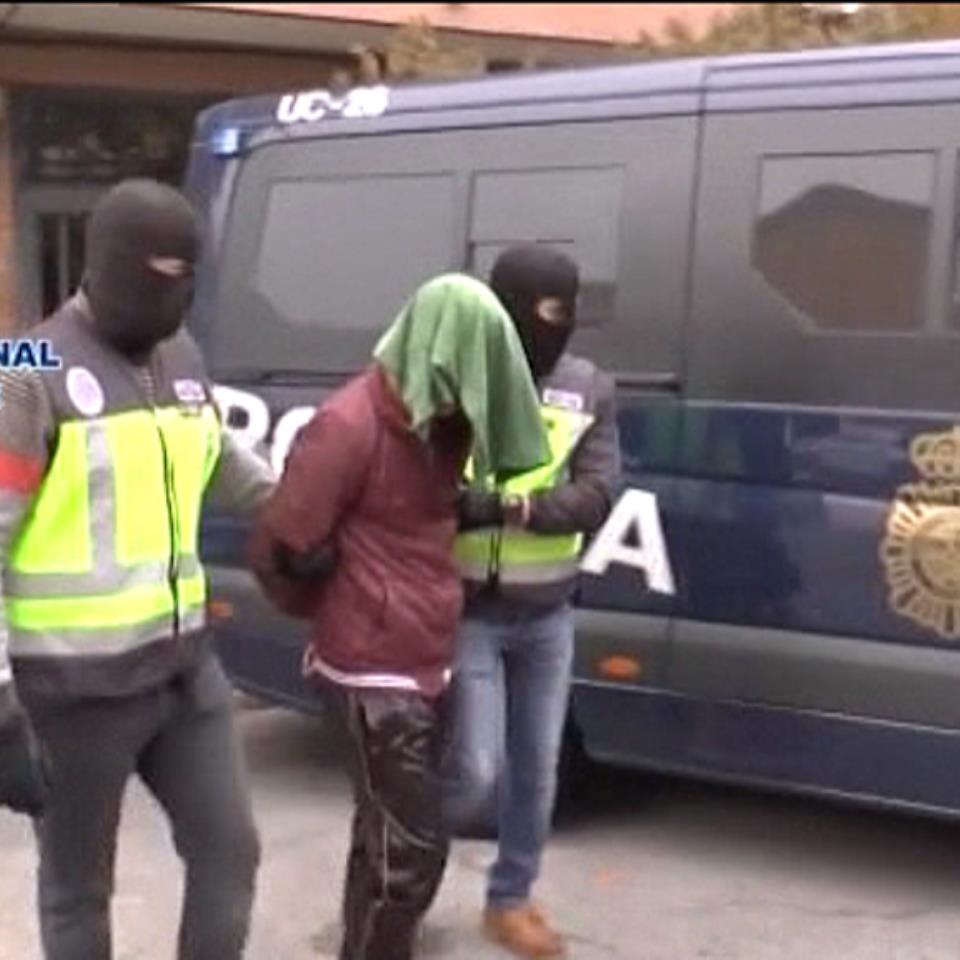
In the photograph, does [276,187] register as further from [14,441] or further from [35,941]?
[14,441]

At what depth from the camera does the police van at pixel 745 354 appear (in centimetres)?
495

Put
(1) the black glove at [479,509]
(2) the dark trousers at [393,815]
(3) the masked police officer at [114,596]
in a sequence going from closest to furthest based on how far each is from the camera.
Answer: (3) the masked police officer at [114,596]
(2) the dark trousers at [393,815]
(1) the black glove at [479,509]

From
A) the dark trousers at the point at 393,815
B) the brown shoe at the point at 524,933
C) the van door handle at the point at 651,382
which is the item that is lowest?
the brown shoe at the point at 524,933

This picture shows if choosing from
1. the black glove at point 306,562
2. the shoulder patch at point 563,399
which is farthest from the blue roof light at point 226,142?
the black glove at point 306,562

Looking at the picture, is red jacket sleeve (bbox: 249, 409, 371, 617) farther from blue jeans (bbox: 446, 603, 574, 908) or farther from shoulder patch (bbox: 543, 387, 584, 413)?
shoulder patch (bbox: 543, 387, 584, 413)

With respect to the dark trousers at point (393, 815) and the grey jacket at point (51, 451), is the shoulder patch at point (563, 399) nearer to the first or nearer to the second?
the dark trousers at point (393, 815)

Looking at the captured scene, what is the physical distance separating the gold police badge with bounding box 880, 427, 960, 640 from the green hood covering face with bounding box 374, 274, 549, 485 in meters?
1.25

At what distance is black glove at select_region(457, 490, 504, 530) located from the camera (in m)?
4.23

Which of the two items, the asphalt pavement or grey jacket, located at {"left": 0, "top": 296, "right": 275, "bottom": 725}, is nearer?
grey jacket, located at {"left": 0, "top": 296, "right": 275, "bottom": 725}

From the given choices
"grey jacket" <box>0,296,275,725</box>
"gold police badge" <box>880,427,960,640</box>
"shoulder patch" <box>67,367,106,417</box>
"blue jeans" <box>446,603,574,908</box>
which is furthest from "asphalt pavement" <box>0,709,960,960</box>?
"shoulder patch" <box>67,367,106,417</box>

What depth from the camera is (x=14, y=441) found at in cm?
340

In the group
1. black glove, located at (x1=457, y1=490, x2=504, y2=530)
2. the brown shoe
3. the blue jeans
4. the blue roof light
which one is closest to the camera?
black glove, located at (x1=457, y1=490, x2=504, y2=530)

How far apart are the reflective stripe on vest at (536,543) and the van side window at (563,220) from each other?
2.86 ft

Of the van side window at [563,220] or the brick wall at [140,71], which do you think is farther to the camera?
the brick wall at [140,71]
